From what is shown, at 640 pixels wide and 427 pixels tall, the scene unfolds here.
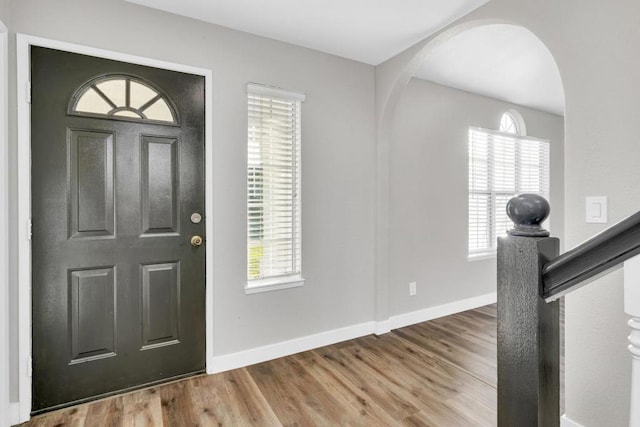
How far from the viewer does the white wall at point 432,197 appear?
129 inches

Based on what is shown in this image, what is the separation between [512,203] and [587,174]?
127cm

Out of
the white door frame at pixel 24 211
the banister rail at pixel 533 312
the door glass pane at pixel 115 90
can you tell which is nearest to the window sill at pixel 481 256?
the banister rail at pixel 533 312

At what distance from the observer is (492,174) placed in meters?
4.01

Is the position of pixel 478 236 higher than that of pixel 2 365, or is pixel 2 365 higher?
pixel 478 236

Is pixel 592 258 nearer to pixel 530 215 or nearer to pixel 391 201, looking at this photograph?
pixel 530 215

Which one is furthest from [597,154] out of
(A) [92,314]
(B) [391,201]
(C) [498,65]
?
(A) [92,314]

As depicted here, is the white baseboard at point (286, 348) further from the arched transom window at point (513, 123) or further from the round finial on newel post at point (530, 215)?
the arched transom window at point (513, 123)

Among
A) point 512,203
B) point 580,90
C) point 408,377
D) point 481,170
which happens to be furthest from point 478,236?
point 512,203

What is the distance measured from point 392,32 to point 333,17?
49 cm

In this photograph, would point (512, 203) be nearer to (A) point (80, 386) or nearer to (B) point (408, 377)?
(B) point (408, 377)

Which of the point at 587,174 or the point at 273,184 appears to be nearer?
the point at 587,174

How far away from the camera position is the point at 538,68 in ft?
10.2

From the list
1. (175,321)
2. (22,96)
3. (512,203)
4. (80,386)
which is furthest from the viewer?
(175,321)

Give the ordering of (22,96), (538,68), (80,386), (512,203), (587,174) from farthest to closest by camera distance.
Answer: (538,68)
(80,386)
(22,96)
(587,174)
(512,203)
